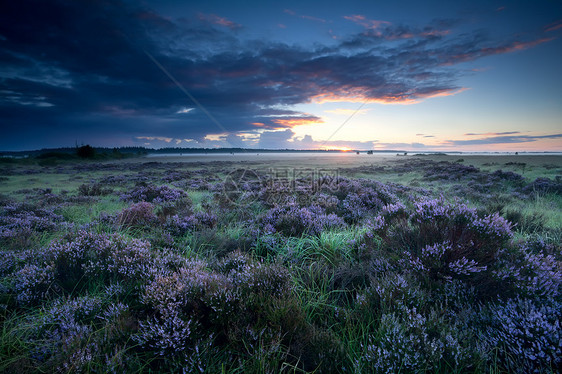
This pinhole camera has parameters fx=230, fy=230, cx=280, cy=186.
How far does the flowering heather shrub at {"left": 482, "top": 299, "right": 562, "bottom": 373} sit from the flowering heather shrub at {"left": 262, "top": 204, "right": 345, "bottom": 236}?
135 inches

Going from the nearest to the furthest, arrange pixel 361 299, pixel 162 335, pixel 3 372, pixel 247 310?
pixel 3 372 < pixel 162 335 < pixel 247 310 < pixel 361 299

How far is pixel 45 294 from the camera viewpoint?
9.73ft

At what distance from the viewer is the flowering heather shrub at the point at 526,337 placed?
181 centimetres

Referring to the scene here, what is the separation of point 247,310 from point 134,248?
7.59 feet

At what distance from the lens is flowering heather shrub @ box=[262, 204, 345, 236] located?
18.0ft

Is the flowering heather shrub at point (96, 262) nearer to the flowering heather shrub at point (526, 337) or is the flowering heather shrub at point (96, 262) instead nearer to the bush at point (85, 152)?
the flowering heather shrub at point (526, 337)

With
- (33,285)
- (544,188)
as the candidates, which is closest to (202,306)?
(33,285)

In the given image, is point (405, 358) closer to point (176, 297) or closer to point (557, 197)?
point (176, 297)

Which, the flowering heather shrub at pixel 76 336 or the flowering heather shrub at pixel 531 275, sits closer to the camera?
the flowering heather shrub at pixel 76 336

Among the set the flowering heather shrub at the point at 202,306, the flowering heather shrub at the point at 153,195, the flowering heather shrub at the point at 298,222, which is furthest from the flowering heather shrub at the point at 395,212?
the flowering heather shrub at the point at 153,195

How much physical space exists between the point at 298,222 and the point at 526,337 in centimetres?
411

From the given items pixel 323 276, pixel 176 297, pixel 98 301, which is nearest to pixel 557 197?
pixel 323 276

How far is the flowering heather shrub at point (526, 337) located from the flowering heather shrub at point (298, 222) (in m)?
3.43

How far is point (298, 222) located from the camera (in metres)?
5.70
